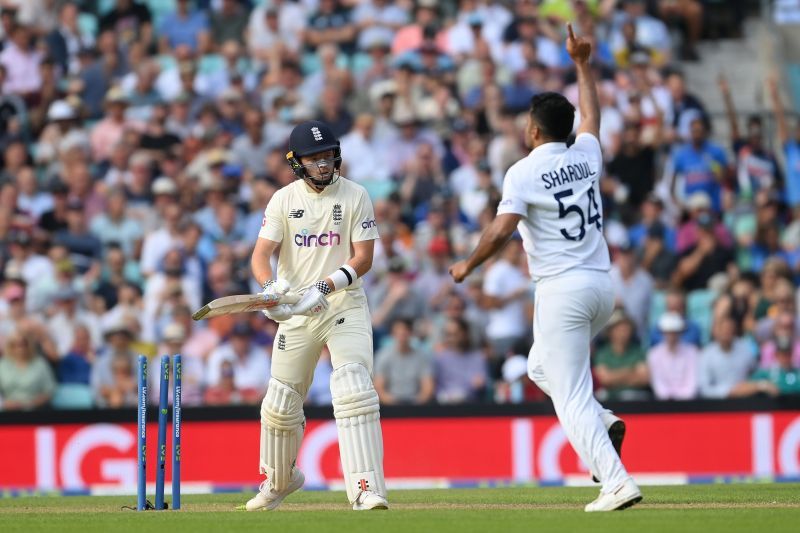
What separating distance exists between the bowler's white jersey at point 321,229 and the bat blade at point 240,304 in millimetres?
411

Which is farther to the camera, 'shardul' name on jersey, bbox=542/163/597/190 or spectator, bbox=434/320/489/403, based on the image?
spectator, bbox=434/320/489/403

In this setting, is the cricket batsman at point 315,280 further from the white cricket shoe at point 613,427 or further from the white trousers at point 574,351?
the white cricket shoe at point 613,427

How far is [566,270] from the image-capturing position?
821cm

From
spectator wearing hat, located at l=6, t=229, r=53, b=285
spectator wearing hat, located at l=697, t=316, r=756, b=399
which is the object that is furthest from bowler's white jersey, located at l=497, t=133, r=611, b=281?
spectator wearing hat, located at l=6, t=229, r=53, b=285

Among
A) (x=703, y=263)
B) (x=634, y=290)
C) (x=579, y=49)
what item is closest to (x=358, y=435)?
(x=579, y=49)

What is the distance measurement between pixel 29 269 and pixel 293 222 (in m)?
7.61

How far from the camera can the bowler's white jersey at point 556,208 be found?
820 cm

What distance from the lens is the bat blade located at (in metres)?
8.62

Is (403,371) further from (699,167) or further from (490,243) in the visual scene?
(490,243)

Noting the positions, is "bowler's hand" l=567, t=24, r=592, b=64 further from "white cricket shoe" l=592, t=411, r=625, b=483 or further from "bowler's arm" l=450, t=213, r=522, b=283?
"white cricket shoe" l=592, t=411, r=625, b=483

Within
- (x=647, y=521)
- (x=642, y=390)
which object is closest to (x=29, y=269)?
(x=642, y=390)

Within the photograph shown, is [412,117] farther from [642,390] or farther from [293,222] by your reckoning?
[293,222]

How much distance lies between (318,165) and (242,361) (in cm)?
594

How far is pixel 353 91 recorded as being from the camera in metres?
17.9
